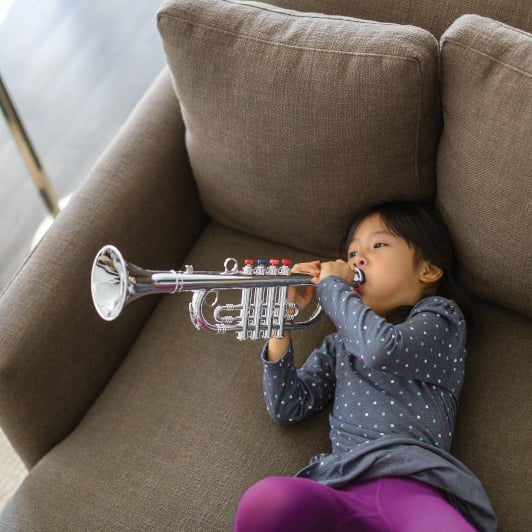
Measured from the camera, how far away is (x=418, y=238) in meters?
1.45

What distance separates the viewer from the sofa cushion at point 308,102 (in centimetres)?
136

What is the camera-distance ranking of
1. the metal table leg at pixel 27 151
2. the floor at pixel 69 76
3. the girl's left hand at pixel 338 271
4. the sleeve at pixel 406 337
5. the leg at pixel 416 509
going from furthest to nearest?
the floor at pixel 69 76 → the metal table leg at pixel 27 151 → the girl's left hand at pixel 338 271 → the sleeve at pixel 406 337 → the leg at pixel 416 509

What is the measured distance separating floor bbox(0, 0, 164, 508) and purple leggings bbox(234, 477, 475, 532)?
4.83 ft

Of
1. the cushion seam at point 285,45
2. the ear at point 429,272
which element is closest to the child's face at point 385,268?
the ear at point 429,272

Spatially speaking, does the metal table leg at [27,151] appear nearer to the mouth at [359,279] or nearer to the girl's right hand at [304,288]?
the girl's right hand at [304,288]

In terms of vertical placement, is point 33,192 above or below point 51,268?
below

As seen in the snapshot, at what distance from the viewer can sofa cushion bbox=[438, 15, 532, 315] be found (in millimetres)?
1292

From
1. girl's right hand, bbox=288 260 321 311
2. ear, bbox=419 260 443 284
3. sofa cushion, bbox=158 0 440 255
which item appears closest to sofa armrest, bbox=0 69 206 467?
sofa cushion, bbox=158 0 440 255

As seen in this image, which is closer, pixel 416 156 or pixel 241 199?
pixel 416 156

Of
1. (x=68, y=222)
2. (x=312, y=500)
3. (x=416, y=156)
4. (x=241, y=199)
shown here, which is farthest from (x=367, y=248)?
(x=68, y=222)

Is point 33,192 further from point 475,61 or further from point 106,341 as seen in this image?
point 475,61

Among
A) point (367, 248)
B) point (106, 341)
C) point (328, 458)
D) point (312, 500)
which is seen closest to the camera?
point (312, 500)

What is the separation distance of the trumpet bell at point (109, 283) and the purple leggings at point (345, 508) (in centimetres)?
39

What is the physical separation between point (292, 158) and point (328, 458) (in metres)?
0.59
